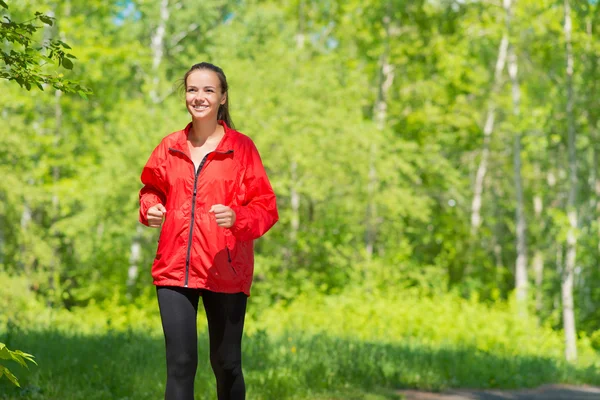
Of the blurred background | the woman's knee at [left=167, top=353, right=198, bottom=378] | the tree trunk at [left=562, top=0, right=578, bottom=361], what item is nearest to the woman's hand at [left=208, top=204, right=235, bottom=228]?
the woman's knee at [left=167, top=353, right=198, bottom=378]

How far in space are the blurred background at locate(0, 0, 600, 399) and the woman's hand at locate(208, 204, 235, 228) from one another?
924 cm

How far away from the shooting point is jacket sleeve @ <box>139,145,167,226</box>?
14.1 feet

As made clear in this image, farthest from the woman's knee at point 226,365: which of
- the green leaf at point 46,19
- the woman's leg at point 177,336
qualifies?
the green leaf at point 46,19

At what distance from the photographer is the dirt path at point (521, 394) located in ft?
28.8

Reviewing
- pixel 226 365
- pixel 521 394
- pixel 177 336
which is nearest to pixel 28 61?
pixel 177 336

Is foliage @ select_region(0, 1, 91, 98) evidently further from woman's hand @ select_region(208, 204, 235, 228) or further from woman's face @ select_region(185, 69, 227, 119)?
woman's hand @ select_region(208, 204, 235, 228)

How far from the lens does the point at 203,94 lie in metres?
4.39

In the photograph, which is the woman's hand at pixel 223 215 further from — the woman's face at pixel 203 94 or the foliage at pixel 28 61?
the foliage at pixel 28 61

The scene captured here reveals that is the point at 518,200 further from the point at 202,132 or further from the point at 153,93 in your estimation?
the point at 202,132

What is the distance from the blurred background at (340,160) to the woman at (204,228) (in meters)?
8.89

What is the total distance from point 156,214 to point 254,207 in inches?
Result: 18.3

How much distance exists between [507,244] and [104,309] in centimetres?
1722

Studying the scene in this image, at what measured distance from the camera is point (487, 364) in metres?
11.0

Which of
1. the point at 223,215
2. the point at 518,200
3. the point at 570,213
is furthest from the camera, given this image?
the point at 518,200
